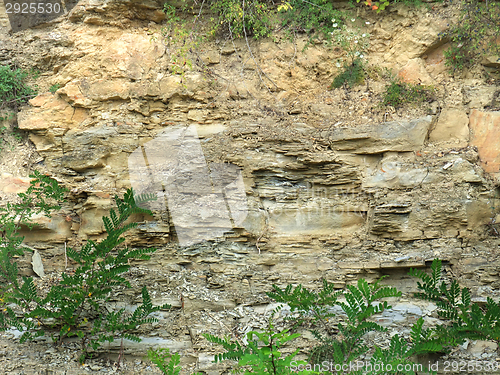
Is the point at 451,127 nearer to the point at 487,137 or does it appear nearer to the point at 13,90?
the point at 487,137

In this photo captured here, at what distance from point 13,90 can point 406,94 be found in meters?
4.31

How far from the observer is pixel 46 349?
373 centimetres

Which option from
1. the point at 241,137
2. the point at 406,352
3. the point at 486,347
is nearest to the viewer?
the point at 406,352

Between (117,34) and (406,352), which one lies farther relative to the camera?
(117,34)

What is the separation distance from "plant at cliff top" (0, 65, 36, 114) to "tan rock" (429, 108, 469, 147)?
438cm

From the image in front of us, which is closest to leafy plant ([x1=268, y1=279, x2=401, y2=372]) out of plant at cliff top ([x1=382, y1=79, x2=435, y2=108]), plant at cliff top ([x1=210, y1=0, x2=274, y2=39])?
plant at cliff top ([x1=382, y1=79, x2=435, y2=108])

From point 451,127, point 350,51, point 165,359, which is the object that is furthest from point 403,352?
point 350,51

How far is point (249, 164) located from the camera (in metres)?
4.36

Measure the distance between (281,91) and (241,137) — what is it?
73 cm

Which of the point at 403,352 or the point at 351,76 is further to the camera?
the point at 351,76

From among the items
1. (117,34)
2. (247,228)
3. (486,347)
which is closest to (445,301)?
(486,347)

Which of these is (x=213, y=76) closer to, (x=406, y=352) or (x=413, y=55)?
(x=413, y=55)

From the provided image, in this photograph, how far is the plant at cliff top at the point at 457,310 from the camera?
3410 millimetres

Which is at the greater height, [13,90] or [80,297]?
[13,90]
